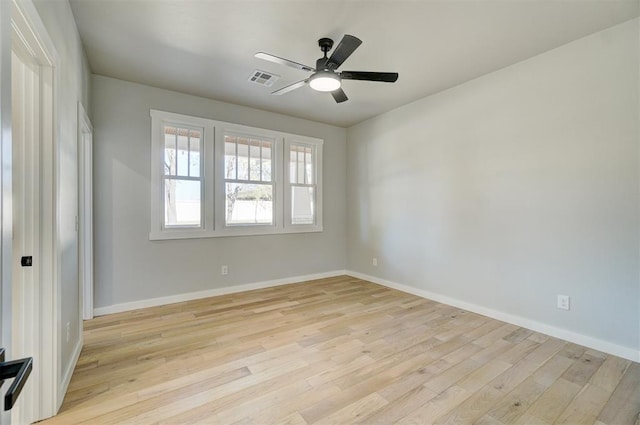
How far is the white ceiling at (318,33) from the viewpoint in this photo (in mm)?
2260

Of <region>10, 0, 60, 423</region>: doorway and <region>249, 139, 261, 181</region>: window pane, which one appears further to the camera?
<region>249, 139, 261, 181</region>: window pane

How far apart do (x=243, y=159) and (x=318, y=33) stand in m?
2.29

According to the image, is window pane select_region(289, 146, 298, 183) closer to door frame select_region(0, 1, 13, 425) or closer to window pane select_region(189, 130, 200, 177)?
window pane select_region(189, 130, 200, 177)

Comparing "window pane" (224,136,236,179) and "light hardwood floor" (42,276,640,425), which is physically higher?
"window pane" (224,136,236,179)

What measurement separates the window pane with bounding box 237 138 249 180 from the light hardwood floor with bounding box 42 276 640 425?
1968mm

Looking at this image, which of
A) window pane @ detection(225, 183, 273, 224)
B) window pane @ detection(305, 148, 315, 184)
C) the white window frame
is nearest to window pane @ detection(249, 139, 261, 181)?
window pane @ detection(225, 183, 273, 224)

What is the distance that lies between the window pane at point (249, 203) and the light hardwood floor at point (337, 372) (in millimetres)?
1450

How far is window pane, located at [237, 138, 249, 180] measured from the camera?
4.35 metres

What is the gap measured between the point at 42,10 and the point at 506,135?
3886 mm

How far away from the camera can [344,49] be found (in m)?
2.23

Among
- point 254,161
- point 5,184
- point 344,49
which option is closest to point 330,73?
point 344,49

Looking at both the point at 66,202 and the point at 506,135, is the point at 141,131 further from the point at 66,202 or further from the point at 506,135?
the point at 506,135

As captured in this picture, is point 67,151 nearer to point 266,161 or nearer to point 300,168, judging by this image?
point 266,161

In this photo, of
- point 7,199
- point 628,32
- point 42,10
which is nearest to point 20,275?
point 7,199
